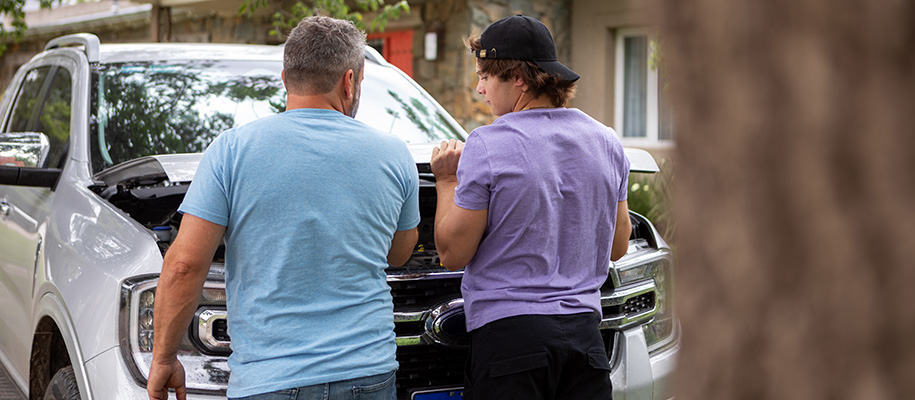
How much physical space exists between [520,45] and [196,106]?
2057 millimetres

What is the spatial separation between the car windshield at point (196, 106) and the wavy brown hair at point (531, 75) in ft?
5.31

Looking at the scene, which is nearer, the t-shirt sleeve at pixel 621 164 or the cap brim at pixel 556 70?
the cap brim at pixel 556 70

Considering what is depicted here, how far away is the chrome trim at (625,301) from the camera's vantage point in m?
3.07

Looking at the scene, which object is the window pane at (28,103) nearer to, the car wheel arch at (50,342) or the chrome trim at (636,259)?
the car wheel arch at (50,342)

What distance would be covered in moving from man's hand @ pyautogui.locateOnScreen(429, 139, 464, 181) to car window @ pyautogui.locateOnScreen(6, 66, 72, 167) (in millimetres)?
1973

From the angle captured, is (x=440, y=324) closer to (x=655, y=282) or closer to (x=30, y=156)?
(x=655, y=282)

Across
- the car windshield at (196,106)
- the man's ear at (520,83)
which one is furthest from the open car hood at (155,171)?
the man's ear at (520,83)

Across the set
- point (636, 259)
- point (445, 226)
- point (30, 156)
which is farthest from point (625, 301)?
point (30, 156)

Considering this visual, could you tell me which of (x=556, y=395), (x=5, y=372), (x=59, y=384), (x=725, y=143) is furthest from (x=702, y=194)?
(x=5, y=372)

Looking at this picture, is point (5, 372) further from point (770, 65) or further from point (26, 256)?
point (770, 65)

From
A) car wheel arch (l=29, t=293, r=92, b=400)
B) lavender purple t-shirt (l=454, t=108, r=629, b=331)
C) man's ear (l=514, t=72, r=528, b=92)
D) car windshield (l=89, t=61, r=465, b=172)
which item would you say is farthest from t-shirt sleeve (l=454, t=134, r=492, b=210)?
car windshield (l=89, t=61, r=465, b=172)

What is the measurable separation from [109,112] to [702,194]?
11.5ft

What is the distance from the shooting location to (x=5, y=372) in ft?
13.5

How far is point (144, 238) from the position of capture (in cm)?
273
